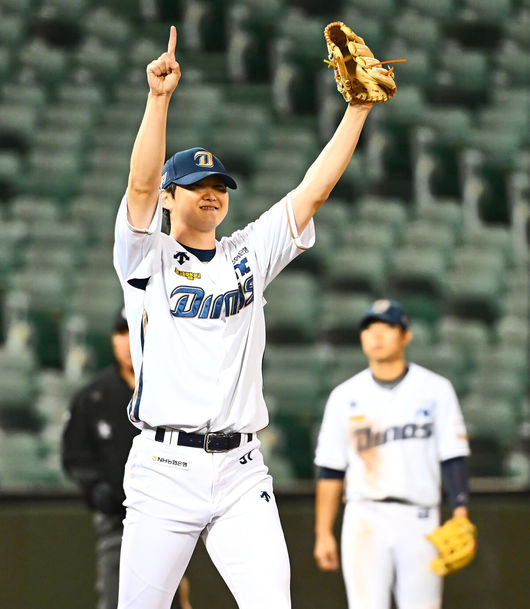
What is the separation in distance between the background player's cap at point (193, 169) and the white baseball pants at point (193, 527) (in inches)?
24.9

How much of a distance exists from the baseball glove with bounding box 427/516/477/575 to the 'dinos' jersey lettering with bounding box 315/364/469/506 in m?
0.14

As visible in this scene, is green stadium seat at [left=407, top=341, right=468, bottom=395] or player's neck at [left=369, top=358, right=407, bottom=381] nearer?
player's neck at [left=369, top=358, right=407, bottom=381]

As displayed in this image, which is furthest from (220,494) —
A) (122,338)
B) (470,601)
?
(470,601)

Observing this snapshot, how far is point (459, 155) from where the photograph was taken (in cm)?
742

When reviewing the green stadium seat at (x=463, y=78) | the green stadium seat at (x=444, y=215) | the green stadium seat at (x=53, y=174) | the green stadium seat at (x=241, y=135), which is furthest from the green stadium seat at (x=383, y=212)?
the green stadium seat at (x=53, y=174)

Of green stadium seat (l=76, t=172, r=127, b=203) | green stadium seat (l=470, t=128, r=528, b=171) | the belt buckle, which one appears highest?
green stadium seat (l=470, t=128, r=528, b=171)

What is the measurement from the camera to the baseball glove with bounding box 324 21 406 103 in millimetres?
2510

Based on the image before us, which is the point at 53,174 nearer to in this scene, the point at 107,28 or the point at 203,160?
the point at 107,28

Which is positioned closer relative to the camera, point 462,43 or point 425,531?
point 425,531

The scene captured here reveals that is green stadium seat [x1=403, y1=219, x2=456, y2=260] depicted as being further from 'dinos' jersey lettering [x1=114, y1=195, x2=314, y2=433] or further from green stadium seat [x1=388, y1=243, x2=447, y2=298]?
'dinos' jersey lettering [x1=114, y1=195, x2=314, y2=433]

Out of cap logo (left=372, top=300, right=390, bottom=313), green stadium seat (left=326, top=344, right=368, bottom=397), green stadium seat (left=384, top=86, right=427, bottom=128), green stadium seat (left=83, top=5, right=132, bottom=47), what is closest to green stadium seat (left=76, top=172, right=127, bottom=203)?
green stadium seat (left=83, top=5, right=132, bottom=47)

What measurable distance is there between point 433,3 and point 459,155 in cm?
145

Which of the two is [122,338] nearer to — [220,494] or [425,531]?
[425,531]

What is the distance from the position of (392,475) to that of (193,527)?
62.4 inches
